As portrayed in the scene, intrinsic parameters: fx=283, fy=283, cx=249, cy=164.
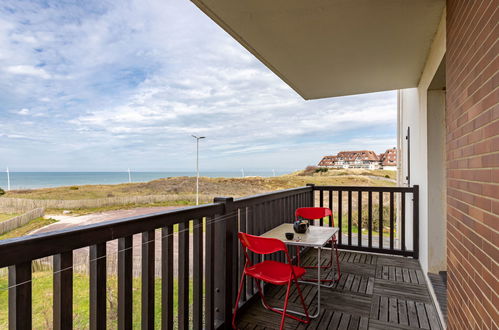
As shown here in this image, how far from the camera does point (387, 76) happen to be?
3664mm

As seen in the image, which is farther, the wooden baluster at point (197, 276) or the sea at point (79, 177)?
the sea at point (79, 177)

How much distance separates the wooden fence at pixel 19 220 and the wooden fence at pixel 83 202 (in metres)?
1.69

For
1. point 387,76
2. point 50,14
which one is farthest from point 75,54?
point 387,76

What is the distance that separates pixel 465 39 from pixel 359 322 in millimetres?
2204

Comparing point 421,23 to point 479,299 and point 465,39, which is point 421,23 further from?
point 479,299

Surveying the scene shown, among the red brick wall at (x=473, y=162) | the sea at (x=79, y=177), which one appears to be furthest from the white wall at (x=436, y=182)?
the sea at (x=79, y=177)

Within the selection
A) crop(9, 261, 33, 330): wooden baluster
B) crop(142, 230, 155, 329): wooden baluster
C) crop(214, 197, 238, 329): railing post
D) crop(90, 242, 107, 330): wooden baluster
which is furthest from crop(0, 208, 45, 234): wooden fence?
crop(9, 261, 33, 330): wooden baluster

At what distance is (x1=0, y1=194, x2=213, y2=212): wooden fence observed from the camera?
22.8m

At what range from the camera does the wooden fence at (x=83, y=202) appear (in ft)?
74.6

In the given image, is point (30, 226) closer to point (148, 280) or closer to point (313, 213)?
point (313, 213)

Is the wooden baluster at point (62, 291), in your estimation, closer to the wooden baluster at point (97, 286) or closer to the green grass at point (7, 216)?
the wooden baluster at point (97, 286)

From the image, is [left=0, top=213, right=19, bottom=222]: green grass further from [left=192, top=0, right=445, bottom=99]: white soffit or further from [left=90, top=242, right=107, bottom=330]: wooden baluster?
[left=90, top=242, right=107, bottom=330]: wooden baluster

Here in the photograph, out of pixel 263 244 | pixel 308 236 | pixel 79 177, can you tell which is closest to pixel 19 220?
pixel 308 236

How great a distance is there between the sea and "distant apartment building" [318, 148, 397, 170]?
6.19 metres
